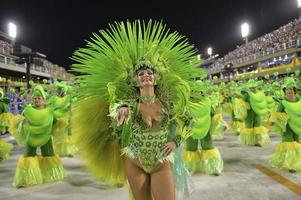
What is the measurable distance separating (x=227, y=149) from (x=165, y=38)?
6.03 metres

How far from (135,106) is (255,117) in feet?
21.5

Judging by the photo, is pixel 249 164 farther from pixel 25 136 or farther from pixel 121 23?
pixel 121 23

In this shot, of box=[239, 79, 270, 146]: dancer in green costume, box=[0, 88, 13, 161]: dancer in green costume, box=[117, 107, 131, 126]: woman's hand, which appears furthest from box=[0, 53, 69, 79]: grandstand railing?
box=[117, 107, 131, 126]: woman's hand

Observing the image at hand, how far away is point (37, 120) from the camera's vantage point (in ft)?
18.8

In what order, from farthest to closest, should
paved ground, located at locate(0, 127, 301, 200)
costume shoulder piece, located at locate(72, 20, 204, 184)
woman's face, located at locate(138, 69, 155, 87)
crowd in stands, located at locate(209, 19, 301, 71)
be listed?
crowd in stands, located at locate(209, 19, 301, 71), paved ground, located at locate(0, 127, 301, 200), costume shoulder piece, located at locate(72, 20, 204, 184), woman's face, located at locate(138, 69, 155, 87)

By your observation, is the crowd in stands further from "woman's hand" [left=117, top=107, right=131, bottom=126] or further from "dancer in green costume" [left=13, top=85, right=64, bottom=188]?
"woman's hand" [left=117, top=107, right=131, bottom=126]

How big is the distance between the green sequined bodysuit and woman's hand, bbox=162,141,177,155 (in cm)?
3

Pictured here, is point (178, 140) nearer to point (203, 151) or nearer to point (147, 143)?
point (147, 143)

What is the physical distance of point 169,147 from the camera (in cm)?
296

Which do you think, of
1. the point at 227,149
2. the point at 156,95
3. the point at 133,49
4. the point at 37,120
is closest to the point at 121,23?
the point at 133,49

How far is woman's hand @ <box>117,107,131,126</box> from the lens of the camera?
2.85 meters

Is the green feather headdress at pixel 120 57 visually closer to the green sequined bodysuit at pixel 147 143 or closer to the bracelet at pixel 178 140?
the green sequined bodysuit at pixel 147 143

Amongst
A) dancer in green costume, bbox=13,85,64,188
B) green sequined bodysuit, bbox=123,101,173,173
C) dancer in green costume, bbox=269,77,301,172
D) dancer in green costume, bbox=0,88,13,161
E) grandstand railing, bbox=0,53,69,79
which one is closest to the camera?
green sequined bodysuit, bbox=123,101,173,173

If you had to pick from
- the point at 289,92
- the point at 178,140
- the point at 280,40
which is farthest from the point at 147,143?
the point at 280,40
